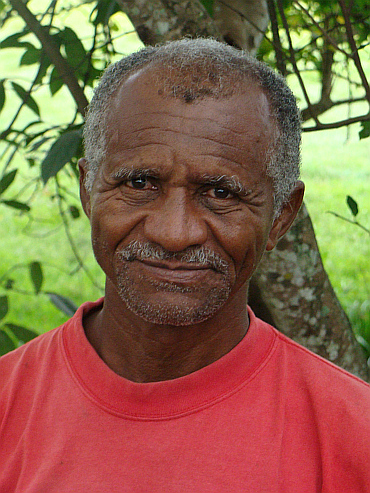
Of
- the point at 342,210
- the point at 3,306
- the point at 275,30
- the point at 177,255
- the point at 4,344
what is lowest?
the point at 342,210

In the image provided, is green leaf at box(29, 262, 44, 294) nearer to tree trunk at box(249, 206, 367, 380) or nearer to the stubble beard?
tree trunk at box(249, 206, 367, 380)

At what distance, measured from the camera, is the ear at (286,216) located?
5.55ft

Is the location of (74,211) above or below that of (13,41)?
below

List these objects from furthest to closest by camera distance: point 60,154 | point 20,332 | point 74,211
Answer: point 74,211 → point 20,332 → point 60,154

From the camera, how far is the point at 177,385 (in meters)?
1.54

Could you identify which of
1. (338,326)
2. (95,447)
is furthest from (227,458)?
(338,326)

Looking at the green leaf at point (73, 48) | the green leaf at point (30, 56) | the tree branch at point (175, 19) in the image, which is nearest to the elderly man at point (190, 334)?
the tree branch at point (175, 19)

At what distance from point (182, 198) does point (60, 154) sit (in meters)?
0.70

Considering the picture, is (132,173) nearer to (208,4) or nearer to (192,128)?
(192,128)

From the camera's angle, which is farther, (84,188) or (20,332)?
(20,332)

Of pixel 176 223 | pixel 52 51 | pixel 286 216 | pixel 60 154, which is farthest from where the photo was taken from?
pixel 52 51

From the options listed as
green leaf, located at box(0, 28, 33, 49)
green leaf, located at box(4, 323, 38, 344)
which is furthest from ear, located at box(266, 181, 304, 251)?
green leaf, located at box(0, 28, 33, 49)

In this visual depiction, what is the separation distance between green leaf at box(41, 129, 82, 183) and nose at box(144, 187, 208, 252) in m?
0.62

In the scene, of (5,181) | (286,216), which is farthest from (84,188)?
(5,181)
